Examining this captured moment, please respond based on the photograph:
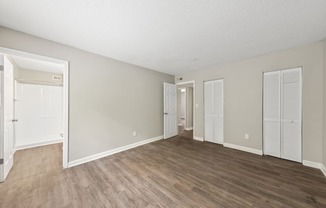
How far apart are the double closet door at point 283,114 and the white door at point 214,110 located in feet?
3.56

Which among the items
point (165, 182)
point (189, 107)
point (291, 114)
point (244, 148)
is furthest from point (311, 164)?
point (189, 107)

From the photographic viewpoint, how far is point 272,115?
3.02m

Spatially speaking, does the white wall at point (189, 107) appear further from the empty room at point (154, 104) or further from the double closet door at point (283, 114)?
the double closet door at point (283, 114)

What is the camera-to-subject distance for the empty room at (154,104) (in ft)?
5.50

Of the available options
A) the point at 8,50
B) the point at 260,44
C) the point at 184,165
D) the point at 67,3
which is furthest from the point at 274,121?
the point at 8,50

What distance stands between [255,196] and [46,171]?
11.7 ft

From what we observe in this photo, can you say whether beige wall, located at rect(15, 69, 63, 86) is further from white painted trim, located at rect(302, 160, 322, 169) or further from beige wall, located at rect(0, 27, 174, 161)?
white painted trim, located at rect(302, 160, 322, 169)

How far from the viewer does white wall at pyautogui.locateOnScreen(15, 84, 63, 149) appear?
12.0ft

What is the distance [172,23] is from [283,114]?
3.15m

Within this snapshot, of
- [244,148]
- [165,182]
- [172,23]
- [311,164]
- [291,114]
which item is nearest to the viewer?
[172,23]

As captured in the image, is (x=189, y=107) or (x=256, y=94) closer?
(x=256, y=94)

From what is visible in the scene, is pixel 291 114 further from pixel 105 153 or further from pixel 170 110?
pixel 105 153

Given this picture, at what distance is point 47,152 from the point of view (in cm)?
337

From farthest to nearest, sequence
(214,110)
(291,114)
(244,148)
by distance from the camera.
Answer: (214,110) → (244,148) → (291,114)
